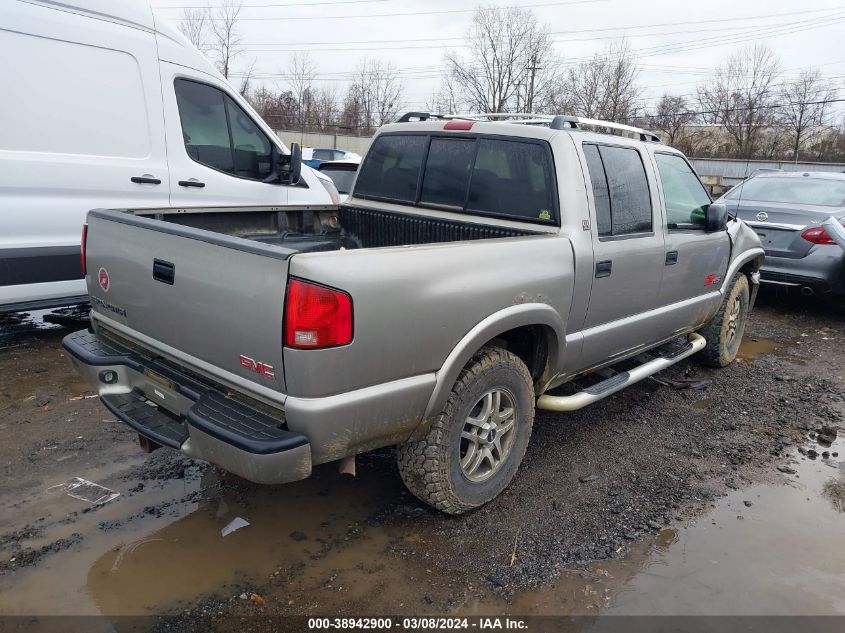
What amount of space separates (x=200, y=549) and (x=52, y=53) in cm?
399

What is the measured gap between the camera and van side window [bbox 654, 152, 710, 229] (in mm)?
4289

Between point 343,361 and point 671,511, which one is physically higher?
point 343,361

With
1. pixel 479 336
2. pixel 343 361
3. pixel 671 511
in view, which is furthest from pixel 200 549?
pixel 671 511

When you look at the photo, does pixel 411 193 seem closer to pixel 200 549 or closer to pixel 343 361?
pixel 343 361

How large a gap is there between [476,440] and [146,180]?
3844 millimetres

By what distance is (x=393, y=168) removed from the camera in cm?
430

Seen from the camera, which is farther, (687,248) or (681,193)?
(681,193)

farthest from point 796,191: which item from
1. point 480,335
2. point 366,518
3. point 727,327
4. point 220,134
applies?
point 366,518

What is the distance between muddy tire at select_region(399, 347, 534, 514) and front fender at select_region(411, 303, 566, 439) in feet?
0.35

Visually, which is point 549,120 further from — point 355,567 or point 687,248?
point 355,567

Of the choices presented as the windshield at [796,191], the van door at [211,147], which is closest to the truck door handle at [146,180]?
the van door at [211,147]

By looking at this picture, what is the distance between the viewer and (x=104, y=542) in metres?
2.82

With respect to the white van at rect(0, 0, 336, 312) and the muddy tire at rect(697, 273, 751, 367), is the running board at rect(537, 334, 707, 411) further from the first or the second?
the white van at rect(0, 0, 336, 312)

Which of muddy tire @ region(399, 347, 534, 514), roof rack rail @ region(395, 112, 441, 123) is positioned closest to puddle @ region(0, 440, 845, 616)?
muddy tire @ region(399, 347, 534, 514)
